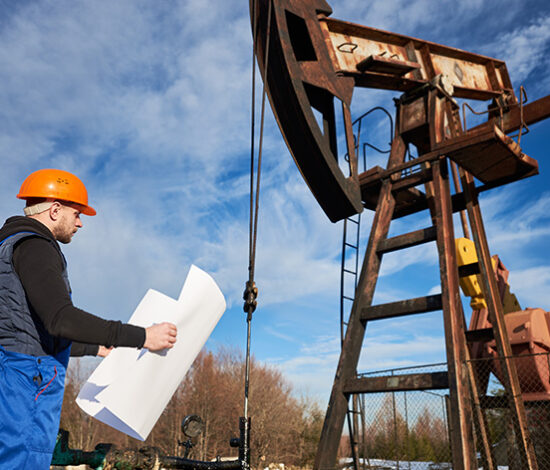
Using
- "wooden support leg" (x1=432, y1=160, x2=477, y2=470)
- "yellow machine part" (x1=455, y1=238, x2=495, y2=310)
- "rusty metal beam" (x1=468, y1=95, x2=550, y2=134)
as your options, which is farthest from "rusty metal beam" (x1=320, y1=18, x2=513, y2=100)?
"yellow machine part" (x1=455, y1=238, x2=495, y2=310)

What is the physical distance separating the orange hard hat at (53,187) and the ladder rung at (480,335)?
658 cm

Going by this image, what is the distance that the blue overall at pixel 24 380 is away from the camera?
5.04ft

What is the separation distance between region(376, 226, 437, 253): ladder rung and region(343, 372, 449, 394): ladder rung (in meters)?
1.61

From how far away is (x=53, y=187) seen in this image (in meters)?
1.90

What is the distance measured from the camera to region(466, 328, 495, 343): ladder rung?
23.3 ft

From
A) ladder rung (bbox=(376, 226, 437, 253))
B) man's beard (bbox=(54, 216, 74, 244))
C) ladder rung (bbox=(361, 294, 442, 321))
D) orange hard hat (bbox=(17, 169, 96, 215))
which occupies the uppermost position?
ladder rung (bbox=(376, 226, 437, 253))

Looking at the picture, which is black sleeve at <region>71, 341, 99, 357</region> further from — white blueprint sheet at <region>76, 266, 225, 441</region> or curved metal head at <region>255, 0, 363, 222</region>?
curved metal head at <region>255, 0, 363, 222</region>

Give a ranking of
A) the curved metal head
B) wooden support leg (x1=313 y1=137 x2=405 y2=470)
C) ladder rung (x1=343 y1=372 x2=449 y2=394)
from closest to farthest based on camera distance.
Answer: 1. the curved metal head
2. ladder rung (x1=343 y1=372 x2=449 y2=394)
3. wooden support leg (x1=313 y1=137 x2=405 y2=470)

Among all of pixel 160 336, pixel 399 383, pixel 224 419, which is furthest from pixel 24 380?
pixel 224 419

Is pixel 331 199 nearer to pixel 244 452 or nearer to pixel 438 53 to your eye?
pixel 244 452

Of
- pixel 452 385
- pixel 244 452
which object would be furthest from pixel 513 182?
pixel 244 452

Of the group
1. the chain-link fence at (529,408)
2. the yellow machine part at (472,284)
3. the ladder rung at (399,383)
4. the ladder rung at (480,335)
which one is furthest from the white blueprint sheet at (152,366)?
the yellow machine part at (472,284)

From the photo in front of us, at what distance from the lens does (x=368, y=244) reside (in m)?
6.42

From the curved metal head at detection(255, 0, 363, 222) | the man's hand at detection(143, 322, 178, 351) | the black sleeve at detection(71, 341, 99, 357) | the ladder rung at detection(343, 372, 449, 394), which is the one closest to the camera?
the man's hand at detection(143, 322, 178, 351)
